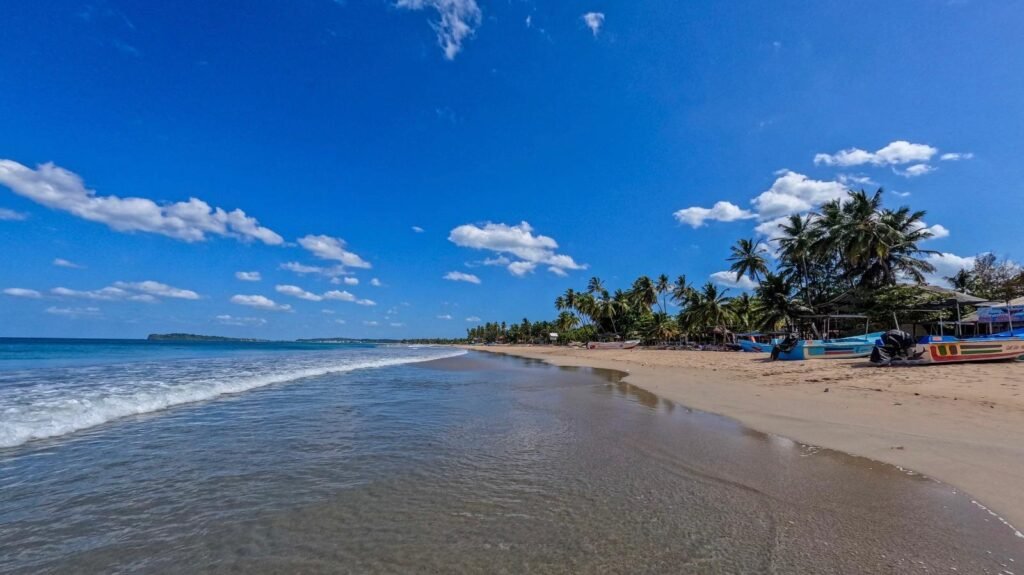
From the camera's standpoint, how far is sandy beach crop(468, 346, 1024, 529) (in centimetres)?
498

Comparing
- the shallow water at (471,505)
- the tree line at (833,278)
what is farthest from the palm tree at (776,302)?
the shallow water at (471,505)

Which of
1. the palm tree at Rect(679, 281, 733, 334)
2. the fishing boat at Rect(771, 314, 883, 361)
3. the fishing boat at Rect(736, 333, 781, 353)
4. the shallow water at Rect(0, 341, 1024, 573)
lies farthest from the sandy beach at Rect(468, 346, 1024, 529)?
the palm tree at Rect(679, 281, 733, 334)

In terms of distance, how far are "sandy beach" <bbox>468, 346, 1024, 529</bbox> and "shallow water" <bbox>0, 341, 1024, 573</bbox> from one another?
53cm

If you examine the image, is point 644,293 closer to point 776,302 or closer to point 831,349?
point 776,302

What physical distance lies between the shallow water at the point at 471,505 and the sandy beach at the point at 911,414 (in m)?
0.53

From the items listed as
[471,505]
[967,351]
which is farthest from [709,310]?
[471,505]

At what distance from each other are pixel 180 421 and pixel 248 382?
25.6 ft

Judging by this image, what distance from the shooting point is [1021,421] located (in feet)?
22.7

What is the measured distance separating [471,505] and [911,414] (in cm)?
872

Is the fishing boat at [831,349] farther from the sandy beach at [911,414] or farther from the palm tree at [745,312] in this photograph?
the palm tree at [745,312]

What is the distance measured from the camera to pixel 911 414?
8031mm

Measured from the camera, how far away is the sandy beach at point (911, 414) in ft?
16.3

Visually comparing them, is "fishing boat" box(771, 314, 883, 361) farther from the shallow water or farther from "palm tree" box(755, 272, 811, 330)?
the shallow water

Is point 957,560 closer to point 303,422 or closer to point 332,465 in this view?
point 332,465
